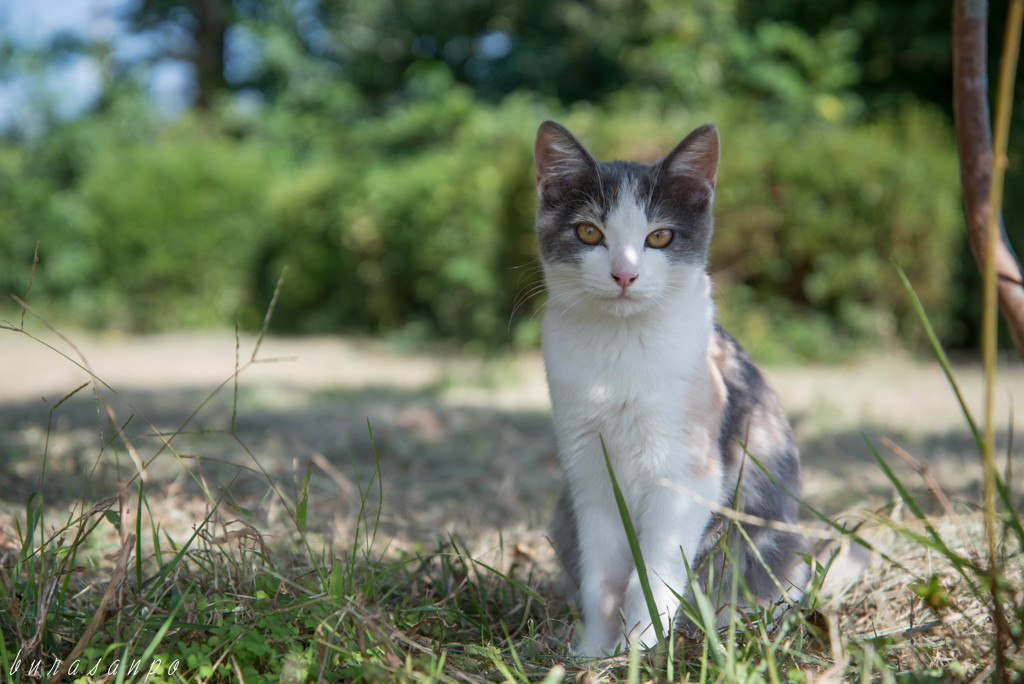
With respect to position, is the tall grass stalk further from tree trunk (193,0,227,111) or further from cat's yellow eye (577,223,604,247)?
tree trunk (193,0,227,111)

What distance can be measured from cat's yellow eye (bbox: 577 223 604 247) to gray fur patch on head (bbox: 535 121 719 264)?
0.01 m

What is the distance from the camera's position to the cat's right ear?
196 centimetres

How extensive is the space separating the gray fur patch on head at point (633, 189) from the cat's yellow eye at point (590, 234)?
15mm

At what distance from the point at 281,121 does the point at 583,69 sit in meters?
5.87

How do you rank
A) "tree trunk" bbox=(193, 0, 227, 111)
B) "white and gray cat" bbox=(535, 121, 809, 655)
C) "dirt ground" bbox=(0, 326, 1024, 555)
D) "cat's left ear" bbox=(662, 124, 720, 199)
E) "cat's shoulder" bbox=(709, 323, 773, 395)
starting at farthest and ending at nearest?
"tree trunk" bbox=(193, 0, 227, 111)
"dirt ground" bbox=(0, 326, 1024, 555)
"cat's shoulder" bbox=(709, 323, 773, 395)
"cat's left ear" bbox=(662, 124, 720, 199)
"white and gray cat" bbox=(535, 121, 809, 655)

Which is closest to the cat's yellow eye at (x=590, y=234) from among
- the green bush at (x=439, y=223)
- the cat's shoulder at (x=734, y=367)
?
the cat's shoulder at (x=734, y=367)

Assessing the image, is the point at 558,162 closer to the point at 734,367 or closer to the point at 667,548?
the point at 734,367

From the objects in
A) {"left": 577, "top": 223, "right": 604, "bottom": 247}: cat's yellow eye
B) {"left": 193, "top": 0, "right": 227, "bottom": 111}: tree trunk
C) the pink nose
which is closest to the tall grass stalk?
the pink nose

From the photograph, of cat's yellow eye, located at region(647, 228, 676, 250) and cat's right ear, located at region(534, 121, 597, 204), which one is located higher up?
cat's right ear, located at region(534, 121, 597, 204)

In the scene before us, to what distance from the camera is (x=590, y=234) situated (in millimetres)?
1929

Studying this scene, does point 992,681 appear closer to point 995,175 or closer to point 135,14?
point 995,175

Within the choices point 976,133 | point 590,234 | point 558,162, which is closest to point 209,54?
point 558,162

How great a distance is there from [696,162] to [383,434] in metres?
2.43

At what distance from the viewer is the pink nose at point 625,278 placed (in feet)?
5.79
